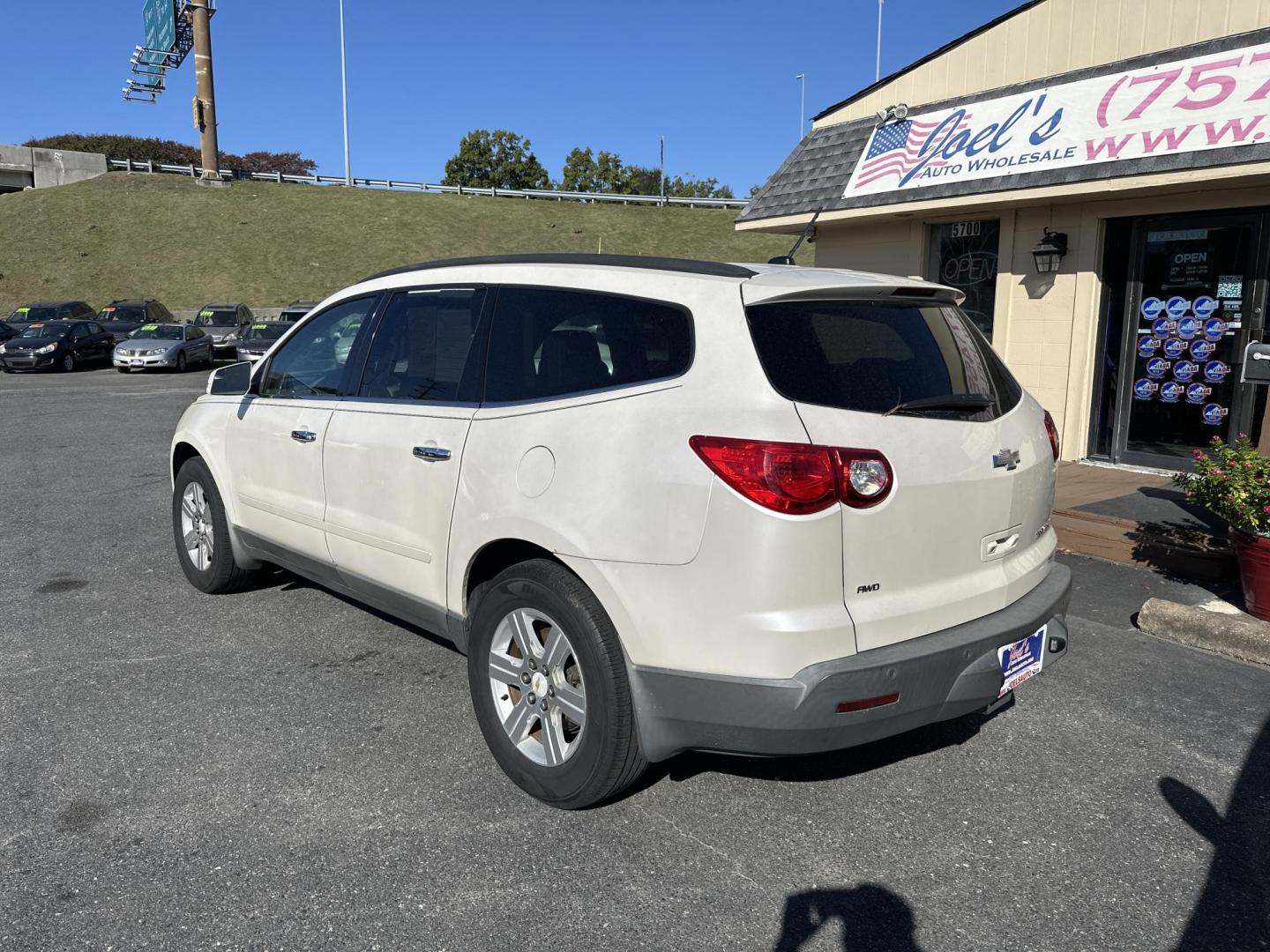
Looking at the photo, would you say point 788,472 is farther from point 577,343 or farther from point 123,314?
point 123,314

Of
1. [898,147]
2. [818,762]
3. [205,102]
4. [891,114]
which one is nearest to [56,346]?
[891,114]

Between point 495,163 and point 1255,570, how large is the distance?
96.0 meters

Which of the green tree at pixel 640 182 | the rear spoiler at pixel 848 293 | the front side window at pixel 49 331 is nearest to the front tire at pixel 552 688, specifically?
the rear spoiler at pixel 848 293

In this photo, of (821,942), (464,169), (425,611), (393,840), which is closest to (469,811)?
(393,840)

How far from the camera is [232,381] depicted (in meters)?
5.38

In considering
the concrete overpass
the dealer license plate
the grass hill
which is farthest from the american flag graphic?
the concrete overpass

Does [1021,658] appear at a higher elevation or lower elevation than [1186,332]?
lower

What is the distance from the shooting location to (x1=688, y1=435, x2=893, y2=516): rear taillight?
2.71m

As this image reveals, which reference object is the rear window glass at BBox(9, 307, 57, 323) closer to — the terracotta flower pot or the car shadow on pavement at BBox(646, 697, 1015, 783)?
the car shadow on pavement at BBox(646, 697, 1015, 783)

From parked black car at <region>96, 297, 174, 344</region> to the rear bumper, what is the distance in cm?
2950

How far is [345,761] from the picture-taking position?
3.62m

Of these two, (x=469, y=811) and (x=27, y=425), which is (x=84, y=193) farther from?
(x=469, y=811)

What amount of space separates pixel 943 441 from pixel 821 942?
58.8 inches

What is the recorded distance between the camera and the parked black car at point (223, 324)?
2822 centimetres
